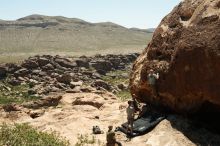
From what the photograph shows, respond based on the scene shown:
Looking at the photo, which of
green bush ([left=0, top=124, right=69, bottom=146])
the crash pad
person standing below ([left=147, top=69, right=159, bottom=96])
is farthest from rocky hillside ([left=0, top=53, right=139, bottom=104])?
person standing below ([left=147, top=69, right=159, bottom=96])

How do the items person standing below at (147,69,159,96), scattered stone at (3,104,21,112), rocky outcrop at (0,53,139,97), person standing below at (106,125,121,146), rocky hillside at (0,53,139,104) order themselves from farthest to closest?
1. rocky outcrop at (0,53,139,97)
2. rocky hillside at (0,53,139,104)
3. scattered stone at (3,104,21,112)
4. person standing below at (147,69,159,96)
5. person standing below at (106,125,121,146)

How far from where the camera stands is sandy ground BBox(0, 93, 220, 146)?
1565 centimetres

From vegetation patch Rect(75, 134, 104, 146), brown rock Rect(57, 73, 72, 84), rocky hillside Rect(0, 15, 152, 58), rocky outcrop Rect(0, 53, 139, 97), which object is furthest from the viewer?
rocky hillside Rect(0, 15, 152, 58)

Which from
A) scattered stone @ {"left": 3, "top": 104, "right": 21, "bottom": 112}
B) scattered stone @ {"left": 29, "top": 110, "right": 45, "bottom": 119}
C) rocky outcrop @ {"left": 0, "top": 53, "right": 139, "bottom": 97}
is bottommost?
rocky outcrop @ {"left": 0, "top": 53, "right": 139, "bottom": 97}

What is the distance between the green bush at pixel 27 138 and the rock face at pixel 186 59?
4.50 meters

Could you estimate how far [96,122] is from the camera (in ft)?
68.7

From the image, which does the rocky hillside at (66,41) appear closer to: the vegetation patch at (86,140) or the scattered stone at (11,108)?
the scattered stone at (11,108)

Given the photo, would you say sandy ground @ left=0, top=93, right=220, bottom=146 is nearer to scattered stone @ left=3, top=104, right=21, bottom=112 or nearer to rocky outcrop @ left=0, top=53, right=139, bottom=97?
scattered stone @ left=3, top=104, right=21, bottom=112

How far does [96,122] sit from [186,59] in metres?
7.06

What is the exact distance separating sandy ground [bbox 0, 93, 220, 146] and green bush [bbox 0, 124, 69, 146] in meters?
0.77

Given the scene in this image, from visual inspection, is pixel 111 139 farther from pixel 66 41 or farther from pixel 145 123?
pixel 66 41

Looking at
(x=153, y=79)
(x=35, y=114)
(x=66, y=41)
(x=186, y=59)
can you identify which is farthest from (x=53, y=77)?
(x=66, y=41)

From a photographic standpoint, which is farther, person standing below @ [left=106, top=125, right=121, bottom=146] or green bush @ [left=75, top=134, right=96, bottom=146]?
green bush @ [left=75, top=134, right=96, bottom=146]

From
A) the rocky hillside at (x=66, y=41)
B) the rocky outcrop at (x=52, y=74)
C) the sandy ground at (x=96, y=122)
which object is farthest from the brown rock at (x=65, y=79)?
the rocky hillside at (x=66, y=41)
